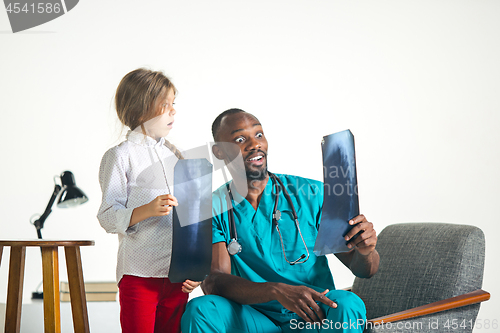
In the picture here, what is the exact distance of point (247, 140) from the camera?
4.49 feet

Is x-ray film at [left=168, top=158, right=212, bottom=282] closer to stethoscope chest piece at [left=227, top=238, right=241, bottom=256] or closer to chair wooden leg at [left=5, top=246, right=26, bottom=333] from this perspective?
stethoscope chest piece at [left=227, top=238, right=241, bottom=256]

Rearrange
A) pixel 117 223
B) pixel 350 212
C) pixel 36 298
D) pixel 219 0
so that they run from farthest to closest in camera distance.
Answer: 1. pixel 219 0
2. pixel 36 298
3. pixel 117 223
4. pixel 350 212

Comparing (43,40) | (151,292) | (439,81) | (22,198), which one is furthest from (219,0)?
(151,292)

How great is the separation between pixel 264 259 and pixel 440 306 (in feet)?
1.76

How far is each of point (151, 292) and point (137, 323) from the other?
10cm

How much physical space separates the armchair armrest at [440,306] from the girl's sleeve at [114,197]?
2.64ft

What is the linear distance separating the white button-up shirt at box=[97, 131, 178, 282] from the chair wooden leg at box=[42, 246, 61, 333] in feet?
1.22

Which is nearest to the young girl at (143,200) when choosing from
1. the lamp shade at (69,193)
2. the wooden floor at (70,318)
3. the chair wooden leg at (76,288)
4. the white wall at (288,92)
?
the chair wooden leg at (76,288)

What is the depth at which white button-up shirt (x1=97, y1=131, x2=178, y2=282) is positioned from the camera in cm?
137

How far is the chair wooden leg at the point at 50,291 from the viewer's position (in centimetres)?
162

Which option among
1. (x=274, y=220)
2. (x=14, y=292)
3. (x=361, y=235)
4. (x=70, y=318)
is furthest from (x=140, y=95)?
(x=70, y=318)

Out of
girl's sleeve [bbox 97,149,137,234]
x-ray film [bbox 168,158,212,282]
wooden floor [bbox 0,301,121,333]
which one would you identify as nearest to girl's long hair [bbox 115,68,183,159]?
girl's sleeve [bbox 97,149,137,234]

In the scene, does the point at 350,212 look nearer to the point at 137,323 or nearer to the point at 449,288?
the point at 449,288

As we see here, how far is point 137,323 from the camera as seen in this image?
4.51ft
